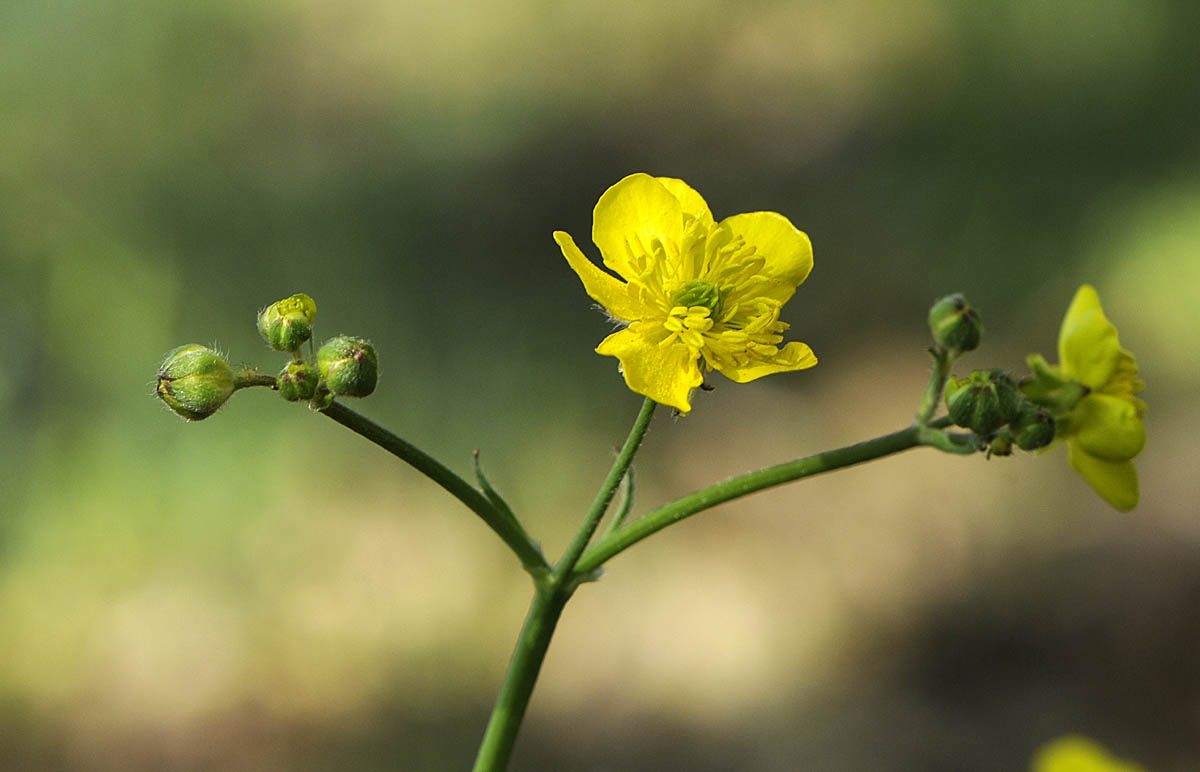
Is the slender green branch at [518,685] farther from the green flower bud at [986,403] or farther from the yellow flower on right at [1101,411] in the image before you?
the yellow flower on right at [1101,411]

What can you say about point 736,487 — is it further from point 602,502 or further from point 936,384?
point 936,384

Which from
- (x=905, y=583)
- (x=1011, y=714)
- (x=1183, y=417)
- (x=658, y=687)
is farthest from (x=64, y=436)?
(x=1183, y=417)

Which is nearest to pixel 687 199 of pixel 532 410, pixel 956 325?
pixel 956 325

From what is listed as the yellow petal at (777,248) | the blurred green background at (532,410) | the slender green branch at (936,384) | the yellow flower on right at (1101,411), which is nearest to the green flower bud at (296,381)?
the yellow petal at (777,248)

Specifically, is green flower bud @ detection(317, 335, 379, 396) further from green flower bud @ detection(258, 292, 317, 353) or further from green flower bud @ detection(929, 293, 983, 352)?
green flower bud @ detection(929, 293, 983, 352)

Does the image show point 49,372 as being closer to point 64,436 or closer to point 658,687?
point 64,436
